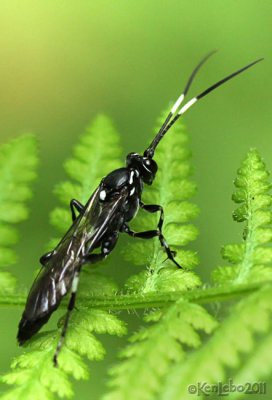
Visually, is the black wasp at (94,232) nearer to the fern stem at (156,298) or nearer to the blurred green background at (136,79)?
the fern stem at (156,298)

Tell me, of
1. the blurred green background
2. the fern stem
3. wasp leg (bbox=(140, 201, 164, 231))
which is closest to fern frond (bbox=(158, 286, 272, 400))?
the fern stem

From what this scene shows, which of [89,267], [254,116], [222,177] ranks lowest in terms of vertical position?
[89,267]

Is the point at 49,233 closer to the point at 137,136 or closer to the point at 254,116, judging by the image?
the point at 137,136

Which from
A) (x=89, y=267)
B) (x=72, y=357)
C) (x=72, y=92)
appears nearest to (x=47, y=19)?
(x=72, y=92)

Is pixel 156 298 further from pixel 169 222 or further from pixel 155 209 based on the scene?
pixel 155 209

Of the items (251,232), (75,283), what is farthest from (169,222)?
(75,283)

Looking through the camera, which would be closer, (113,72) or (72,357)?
(72,357)
